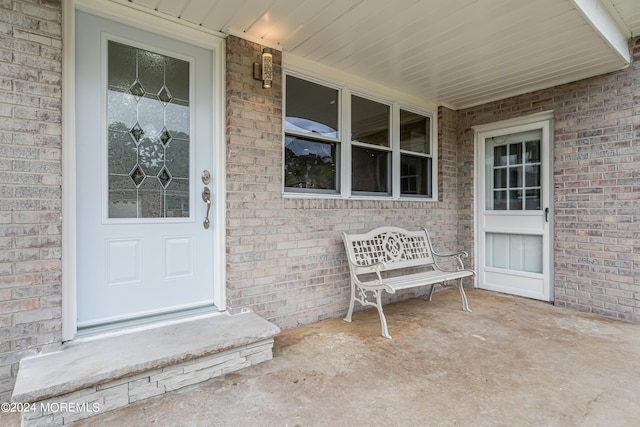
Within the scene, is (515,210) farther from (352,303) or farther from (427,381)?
(427,381)

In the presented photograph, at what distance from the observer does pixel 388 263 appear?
12.1ft

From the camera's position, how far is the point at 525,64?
3529 millimetres

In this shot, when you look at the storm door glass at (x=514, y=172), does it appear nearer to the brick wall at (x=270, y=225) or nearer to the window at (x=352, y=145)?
the window at (x=352, y=145)

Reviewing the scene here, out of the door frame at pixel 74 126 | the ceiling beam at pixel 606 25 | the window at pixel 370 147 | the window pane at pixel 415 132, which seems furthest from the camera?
the window pane at pixel 415 132

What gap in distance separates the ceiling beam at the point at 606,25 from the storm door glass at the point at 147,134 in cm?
309

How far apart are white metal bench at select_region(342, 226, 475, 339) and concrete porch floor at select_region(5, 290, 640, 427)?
1.35ft

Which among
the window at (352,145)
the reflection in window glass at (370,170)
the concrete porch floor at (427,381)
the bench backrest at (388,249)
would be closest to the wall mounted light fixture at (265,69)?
the window at (352,145)

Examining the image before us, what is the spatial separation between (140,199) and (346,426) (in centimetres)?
211

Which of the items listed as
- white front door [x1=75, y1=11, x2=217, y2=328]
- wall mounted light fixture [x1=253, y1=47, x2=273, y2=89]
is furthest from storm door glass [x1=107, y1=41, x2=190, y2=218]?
wall mounted light fixture [x1=253, y1=47, x2=273, y2=89]

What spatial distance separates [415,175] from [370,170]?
34.4 inches

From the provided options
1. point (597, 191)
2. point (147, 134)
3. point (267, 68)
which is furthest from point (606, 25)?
point (147, 134)

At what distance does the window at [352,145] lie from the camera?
→ 343 cm

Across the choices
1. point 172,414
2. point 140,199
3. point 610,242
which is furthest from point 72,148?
point 610,242

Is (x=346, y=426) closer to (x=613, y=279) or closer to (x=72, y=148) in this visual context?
(x=72, y=148)
